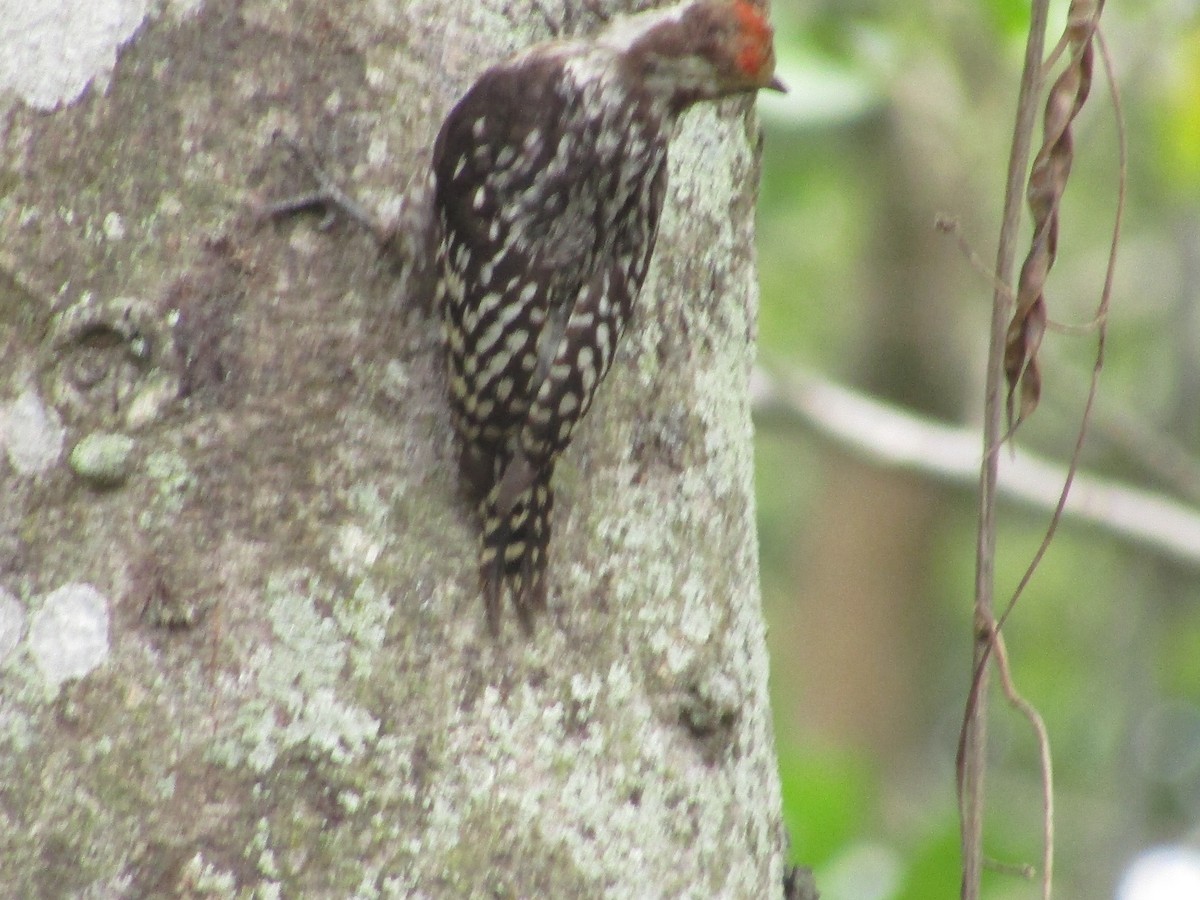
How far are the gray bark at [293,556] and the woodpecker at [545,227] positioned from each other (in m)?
0.04

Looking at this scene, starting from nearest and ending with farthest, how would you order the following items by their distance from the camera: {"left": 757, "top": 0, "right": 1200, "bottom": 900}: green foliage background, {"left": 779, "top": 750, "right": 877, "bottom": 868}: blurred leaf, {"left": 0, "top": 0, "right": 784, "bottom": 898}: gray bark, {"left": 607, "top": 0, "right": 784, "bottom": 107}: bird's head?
{"left": 0, "top": 0, "right": 784, "bottom": 898}: gray bark, {"left": 607, "top": 0, "right": 784, "bottom": 107}: bird's head, {"left": 779, "top": 750, "right": 877, "bottom": 868}: blurred leaf, {"left": 757, "top": 0, "right": 1200, "bottom": 900}: green foliage background

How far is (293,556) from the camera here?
1609 millimetres

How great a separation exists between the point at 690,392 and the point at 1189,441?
477 centimetres

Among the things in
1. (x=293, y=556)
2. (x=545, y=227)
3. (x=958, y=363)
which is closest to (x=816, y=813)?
(x=545, y=227)

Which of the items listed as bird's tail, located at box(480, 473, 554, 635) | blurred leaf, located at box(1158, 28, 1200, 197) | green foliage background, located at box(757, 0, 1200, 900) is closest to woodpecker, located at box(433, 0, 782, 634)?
bird's tail, located at box(480, 473, 554, 635)

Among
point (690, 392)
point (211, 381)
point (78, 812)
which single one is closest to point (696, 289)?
point (690, 392)

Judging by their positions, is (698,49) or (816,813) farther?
(816,813)

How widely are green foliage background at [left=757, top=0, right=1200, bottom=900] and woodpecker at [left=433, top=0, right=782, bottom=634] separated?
1.43ft

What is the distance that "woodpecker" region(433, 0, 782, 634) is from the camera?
172 centimetres

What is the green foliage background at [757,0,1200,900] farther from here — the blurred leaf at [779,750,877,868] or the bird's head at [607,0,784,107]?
the bird's head at [607,0,784,107]

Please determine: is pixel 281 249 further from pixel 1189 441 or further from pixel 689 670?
pixel 1189 441

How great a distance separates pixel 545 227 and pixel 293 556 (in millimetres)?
532

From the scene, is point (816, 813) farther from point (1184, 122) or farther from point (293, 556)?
point (1184, 122)

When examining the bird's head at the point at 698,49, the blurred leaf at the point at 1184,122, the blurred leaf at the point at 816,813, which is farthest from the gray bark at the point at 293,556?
the blurred leaf at the point at 1184,122
